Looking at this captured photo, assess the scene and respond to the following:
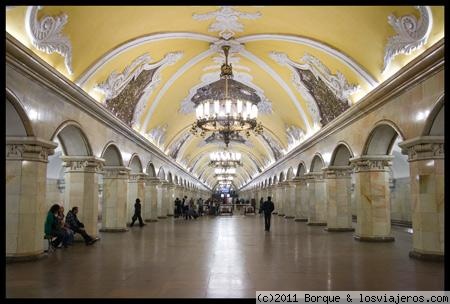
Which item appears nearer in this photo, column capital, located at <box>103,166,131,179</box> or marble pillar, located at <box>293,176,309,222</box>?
column capital, located at <box>103,166,131,179</box>

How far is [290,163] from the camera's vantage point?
78.8 feet

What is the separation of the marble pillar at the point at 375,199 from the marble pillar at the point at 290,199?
10.9 meters

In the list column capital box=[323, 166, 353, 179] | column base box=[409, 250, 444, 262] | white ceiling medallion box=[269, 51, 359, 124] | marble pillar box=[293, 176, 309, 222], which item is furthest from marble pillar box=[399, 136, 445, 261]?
marble pillar box=[293, 176, 309, 222]

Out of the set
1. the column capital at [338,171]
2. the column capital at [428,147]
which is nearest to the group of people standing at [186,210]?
the column capital at [338,171]

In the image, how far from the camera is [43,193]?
922 cm

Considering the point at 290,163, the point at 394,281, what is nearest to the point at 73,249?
the point at 394,281

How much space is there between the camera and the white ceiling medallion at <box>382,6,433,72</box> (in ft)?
27.3

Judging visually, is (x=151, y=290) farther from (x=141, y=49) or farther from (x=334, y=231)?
(x=334, y=231)

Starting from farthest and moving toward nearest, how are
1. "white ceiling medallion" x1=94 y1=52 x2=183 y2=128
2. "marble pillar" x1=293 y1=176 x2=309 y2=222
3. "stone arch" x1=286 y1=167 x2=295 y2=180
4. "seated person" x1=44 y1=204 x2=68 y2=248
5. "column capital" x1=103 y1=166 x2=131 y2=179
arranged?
"stone arch" x1=286 y1=167 x2=295 y2=180 → "marble pillar" x1=293 y1=176 x2=309 y2=222 → "column capital" x1=103 y1=166 x2=131 y2=179 → "white ceiling medallion" x1=94 y1=52 x2=183 y2=128 → "seated person" x1=44 y1=204 x2=68 y2=248

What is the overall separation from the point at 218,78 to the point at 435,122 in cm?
1021

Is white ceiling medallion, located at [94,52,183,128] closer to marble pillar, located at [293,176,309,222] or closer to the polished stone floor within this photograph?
the polished stone floor

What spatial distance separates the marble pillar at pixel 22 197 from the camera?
8539 millimetres

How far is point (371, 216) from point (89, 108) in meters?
8.66

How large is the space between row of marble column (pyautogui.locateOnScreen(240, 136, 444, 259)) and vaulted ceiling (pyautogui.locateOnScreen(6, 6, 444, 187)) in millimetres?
2061
